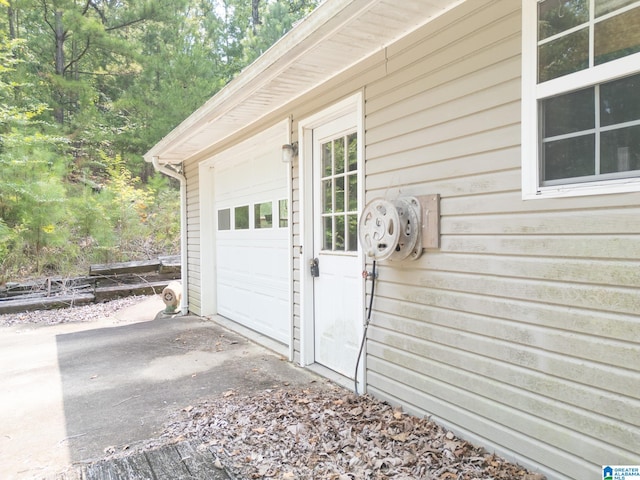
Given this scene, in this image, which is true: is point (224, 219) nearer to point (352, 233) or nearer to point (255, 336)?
point (255, 336)

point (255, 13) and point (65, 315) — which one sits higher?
point (255, 13)

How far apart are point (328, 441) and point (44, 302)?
6.81 m

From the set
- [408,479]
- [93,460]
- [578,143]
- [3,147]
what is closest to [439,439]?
[408,479]

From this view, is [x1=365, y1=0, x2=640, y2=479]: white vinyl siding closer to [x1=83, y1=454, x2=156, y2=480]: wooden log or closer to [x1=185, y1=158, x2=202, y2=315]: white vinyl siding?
[x1=83, y1=454, x2=156, y2=480]: wooden log

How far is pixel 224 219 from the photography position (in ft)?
20.0

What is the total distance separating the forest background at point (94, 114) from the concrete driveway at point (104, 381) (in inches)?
132

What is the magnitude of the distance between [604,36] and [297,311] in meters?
3.03

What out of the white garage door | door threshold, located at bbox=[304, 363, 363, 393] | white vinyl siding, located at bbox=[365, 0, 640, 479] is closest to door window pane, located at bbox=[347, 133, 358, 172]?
white vinyl siding, located at bbox=[365, 0, 640, 479]

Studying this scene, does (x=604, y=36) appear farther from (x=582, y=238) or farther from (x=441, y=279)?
(x=441, y=279)

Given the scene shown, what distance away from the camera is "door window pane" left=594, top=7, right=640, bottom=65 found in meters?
1.65

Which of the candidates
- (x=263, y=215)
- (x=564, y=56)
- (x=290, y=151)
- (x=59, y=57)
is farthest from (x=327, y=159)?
(x=59, y=57)

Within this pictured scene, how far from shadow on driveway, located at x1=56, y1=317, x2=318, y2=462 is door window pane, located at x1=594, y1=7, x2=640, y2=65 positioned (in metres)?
2.95

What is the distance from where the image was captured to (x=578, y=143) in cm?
184
